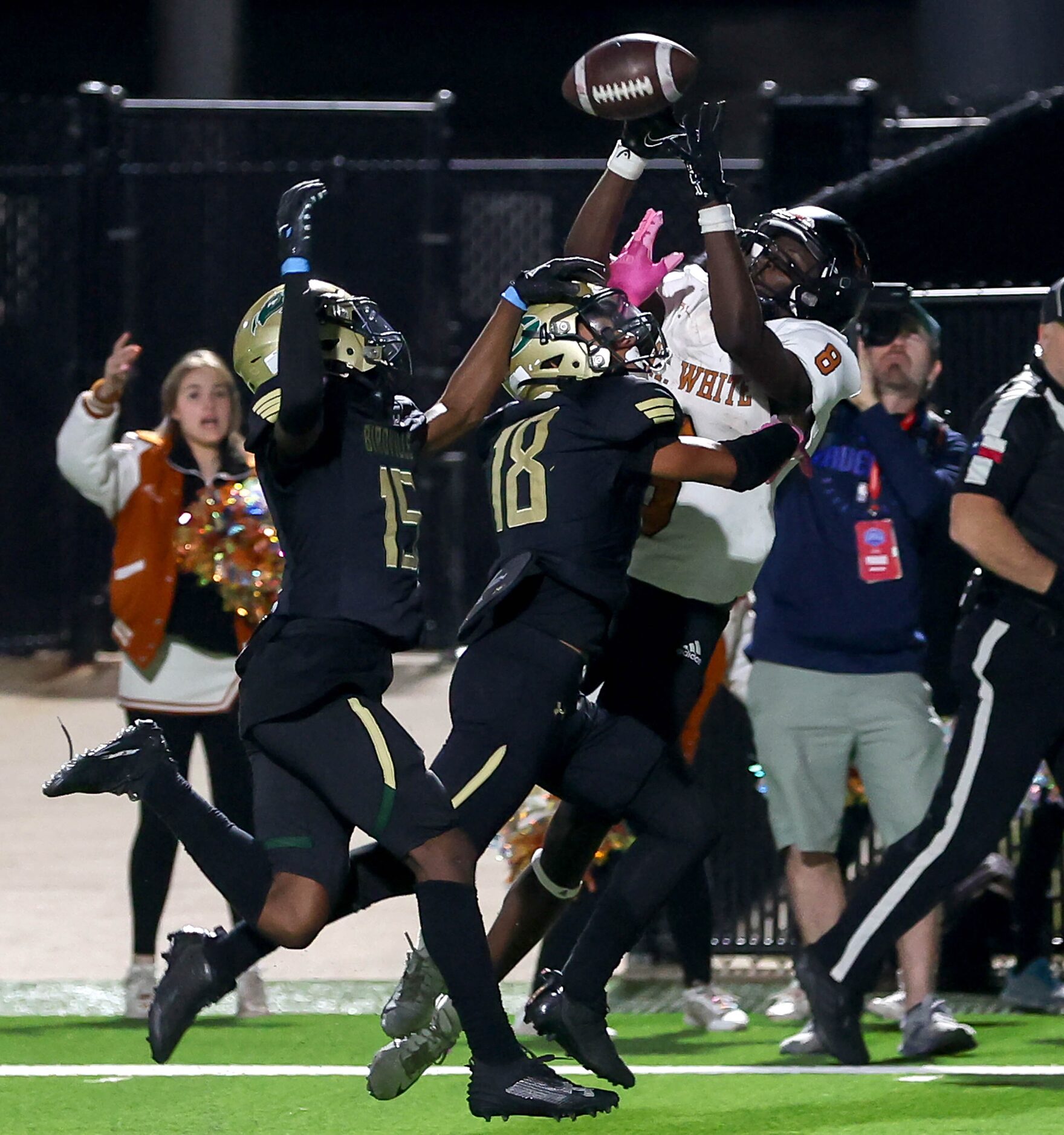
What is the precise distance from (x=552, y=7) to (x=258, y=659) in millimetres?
13821

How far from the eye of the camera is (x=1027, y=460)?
565 centimetres

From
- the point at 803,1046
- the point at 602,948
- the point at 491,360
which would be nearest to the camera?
the point at 602,948

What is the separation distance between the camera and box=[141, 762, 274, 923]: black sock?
4.82 m

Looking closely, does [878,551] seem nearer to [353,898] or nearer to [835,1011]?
[835,1011]

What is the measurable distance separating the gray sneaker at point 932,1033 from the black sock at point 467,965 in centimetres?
149

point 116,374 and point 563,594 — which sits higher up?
point 116,374

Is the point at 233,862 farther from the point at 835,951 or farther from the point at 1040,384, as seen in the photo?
the point at 1040,384

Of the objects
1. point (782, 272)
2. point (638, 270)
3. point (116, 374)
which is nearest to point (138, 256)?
point (116, 374)

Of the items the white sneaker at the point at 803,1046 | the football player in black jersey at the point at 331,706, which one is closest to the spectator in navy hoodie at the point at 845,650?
the white sneaker at the point at 803,1046

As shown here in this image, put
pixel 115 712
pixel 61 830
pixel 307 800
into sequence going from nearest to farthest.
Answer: pixel 307 800 < pixel 61 830 < pixel 115 712

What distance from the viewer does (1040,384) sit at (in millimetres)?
5734

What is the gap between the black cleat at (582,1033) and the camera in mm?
5004

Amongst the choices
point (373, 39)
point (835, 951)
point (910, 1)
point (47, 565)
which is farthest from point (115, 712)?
point (910, 1)

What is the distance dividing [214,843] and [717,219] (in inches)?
69.2
